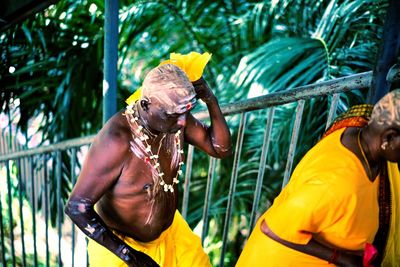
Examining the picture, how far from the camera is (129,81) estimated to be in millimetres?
4141

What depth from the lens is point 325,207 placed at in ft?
4.17

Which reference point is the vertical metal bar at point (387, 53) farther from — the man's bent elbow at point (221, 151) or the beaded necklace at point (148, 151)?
the beaded necklace at point (148, 151)

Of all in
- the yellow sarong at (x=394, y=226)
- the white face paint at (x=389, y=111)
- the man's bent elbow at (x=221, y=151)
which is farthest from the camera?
the man's bent elbow at (x=221, y=151)

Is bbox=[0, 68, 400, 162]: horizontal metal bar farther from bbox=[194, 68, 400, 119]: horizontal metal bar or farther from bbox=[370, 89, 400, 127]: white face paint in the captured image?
bbox=[370, 89, 400, 127]: white face paint

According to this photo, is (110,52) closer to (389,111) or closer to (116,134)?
(116,134)

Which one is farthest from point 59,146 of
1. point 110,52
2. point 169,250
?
point 169,250

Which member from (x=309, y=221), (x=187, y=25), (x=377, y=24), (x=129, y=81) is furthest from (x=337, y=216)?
(x=129, y=81)

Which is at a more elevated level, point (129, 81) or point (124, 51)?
point (124, 51)

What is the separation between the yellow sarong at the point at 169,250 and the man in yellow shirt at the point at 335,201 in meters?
0.42

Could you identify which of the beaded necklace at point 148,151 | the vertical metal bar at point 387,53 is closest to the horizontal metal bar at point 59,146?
the beaded necklace at point 148,151

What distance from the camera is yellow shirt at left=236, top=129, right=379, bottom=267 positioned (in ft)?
4.15

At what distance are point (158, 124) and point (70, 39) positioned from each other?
2.43 m

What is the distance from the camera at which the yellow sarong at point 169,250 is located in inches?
66.2

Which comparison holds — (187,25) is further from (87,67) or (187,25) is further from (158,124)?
(158,124)
